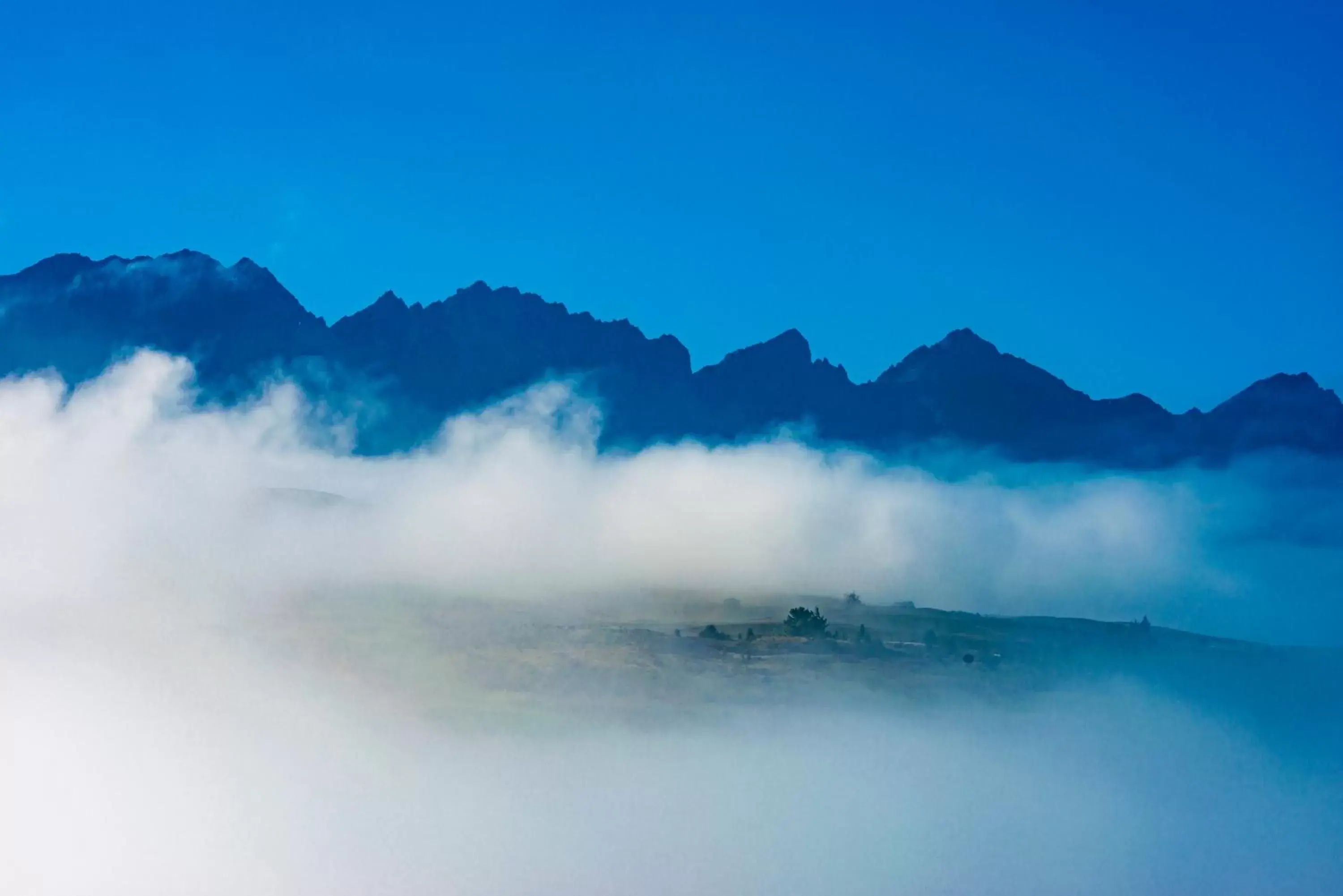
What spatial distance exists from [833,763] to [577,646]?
28420 mm

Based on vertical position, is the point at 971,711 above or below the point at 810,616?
below

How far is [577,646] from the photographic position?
311ft

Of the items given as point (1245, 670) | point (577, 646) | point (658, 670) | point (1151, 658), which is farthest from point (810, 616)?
point (1245, 670)

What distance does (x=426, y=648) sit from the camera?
98312mm

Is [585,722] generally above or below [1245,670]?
below

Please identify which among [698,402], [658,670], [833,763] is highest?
[698,402]

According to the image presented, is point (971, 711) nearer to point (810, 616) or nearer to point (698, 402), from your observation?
point (810, 616)

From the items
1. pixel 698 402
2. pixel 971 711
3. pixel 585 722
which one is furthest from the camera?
pixel 698 402

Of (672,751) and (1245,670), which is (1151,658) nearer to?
(1245,670)

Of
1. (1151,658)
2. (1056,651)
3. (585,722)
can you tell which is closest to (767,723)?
(585,722)

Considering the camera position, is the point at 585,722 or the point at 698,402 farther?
the point at 698,402

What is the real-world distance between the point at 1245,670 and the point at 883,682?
107 ft

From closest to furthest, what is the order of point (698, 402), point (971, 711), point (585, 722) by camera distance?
point (585, 722) < point (971, 711) < point (698, 402)

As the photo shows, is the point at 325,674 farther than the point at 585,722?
Yes
